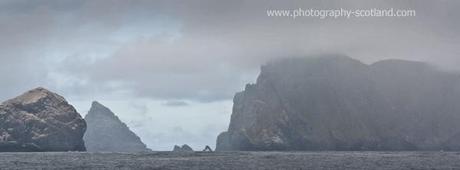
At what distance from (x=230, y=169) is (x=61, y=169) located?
2967 centimetres

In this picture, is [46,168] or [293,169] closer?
[293,169]

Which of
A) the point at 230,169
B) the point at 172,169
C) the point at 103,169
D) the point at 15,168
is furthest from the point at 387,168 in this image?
the point at 15,168

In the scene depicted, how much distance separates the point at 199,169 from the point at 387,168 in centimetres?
3342

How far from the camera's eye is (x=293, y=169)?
9875 centimetres

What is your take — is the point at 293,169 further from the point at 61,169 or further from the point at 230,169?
the point at 61,169

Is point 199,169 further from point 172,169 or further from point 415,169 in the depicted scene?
point 415,169

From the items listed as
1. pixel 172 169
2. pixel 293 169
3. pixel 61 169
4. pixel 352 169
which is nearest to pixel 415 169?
pixel 352 169

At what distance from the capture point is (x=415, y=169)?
102438mm

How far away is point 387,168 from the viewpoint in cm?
10369

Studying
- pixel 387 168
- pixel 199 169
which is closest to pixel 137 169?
pixel 199 169

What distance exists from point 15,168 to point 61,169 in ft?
28.5

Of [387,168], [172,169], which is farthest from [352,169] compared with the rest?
[172,169]

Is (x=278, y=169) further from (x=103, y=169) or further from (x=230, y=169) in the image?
(x=103, y=169)

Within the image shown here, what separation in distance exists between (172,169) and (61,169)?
64.0 feet
